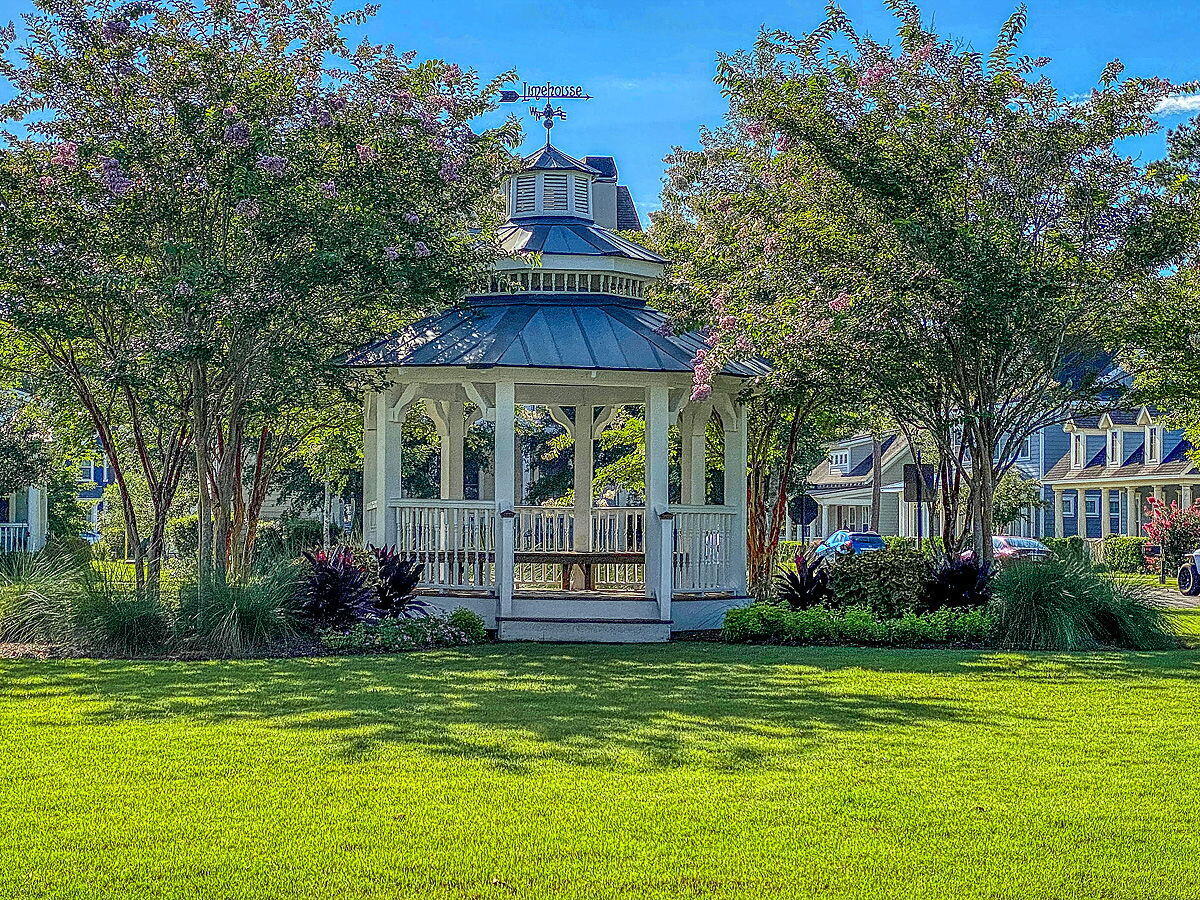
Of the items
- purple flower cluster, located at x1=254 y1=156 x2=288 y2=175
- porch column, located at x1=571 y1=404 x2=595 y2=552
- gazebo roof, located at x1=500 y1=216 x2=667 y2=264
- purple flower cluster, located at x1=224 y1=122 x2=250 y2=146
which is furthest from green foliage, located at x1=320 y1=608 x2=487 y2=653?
purple flower cluster, located at x1=224 y1=122 x2=250 y2=146

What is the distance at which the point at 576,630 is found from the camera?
612 inches

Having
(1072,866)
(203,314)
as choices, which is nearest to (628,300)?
(203,314)

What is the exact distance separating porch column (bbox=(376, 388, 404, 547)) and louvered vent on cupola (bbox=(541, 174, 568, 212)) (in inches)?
151

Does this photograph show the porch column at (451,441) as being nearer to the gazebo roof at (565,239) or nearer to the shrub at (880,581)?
the gazebo roof at (565,239)

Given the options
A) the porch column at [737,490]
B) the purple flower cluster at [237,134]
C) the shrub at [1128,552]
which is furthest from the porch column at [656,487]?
the shrub at [1128,552]

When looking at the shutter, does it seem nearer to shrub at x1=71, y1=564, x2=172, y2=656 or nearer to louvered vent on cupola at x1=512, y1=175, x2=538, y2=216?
louvered vent on cupola at x1=512, y1=175, x2=538, y2=216

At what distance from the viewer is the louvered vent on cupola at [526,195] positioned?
18906mm

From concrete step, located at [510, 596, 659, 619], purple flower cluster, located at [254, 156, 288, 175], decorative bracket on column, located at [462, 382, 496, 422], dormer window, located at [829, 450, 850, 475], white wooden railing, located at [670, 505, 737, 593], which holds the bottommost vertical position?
concrete step, located at [510, 596, 659, 619]

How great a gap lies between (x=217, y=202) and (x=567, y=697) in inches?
273

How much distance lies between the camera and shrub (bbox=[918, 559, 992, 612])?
15.6m

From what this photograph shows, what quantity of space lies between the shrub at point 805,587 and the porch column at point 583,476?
3041 mm

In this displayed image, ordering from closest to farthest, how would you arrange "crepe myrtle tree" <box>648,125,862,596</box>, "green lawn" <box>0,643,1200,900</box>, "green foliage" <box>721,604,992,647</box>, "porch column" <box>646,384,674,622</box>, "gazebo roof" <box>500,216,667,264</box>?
"green lawn" <box>0,643,1200,900</box>
"green foliage" <box>721,604,992,647</box>
"crepe myrtle tree" <box>648,125,862,596</box>
"porch column" <box>646,384,674,622</box>
"gazebo roof" <box>500,216,667,264</box>

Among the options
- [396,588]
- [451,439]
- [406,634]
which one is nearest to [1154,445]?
[451,439]

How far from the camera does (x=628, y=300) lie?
17.6 meters
